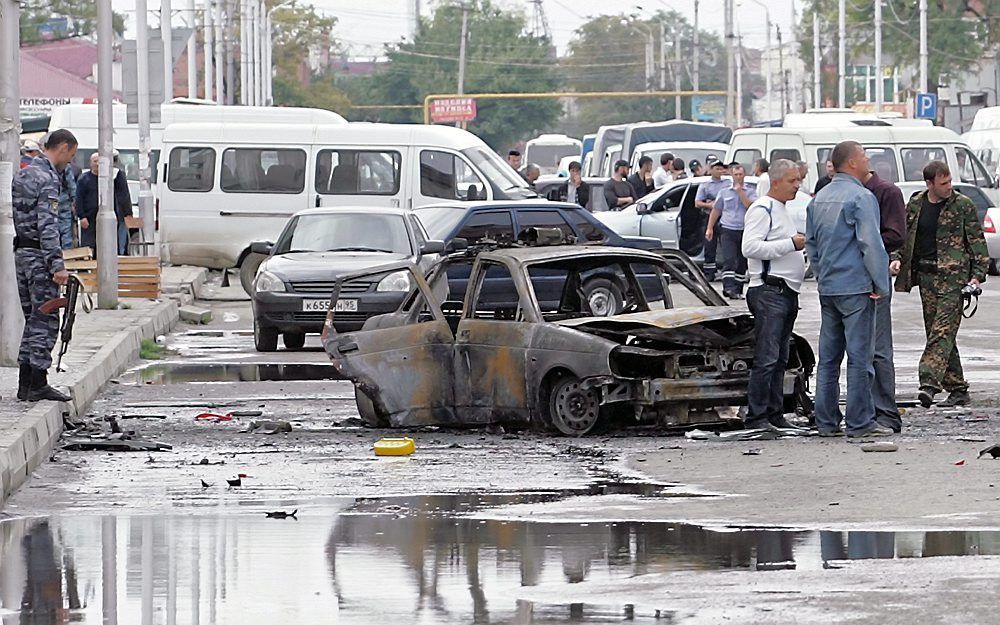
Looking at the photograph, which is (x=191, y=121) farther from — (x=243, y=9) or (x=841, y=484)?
(x=243, y=9)

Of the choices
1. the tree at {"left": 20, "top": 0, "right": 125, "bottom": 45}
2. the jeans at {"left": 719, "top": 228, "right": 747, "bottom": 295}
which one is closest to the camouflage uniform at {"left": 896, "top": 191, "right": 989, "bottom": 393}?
the jeans at {"left": 719, "top": 228, "right": 747, "bottom": 295}

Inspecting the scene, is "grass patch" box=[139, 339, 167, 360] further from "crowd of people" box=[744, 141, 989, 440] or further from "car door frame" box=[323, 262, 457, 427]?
"crowd of people" box=[744, 141, 989, 440]

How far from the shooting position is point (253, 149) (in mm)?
30500

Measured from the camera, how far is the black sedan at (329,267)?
63.3ft

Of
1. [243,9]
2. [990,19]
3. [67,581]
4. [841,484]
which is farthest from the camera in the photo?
[990,19]

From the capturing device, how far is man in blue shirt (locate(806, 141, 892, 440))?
38.7 ft

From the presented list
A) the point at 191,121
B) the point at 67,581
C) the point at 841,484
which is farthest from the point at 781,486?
the point at 191,121

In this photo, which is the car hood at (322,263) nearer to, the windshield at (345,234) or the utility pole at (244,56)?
the windshield at (345,234)

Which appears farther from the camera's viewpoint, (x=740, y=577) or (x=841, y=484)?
(x=841, y=484)

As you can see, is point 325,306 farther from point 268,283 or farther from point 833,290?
point 833,290

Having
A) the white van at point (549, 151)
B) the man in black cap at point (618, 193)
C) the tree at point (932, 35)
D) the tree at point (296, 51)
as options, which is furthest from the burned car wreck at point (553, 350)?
the tree at point (296, 51)

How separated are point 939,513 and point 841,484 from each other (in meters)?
1.14

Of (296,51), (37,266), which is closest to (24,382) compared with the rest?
(37,266)

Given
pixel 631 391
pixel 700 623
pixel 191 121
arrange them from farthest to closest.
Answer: pixel 191 121 → pixel 631 391 → pixel 700 623
